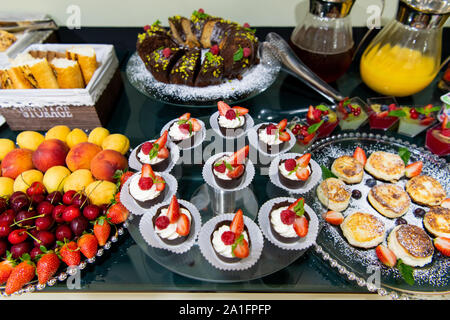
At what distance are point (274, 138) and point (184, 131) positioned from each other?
1.44ft

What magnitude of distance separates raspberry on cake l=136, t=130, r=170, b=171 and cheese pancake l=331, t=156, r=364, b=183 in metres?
0.81

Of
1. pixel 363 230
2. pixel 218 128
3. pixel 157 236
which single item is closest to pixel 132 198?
pixel 157 236

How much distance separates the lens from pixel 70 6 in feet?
6.35

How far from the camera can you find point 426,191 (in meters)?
1.37

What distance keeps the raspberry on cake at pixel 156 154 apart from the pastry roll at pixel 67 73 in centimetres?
54

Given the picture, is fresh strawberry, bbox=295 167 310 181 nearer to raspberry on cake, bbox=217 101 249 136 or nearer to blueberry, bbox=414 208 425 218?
raspberry on cake, bbox=217 101 249 136

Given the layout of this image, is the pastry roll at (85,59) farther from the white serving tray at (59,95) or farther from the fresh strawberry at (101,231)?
the fresh strawberry at (101,231)

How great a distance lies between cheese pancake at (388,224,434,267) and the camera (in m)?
1.14

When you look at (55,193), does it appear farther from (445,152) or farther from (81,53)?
(445,152)

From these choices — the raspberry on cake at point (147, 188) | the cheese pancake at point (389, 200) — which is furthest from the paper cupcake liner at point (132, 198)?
the cheese pancake at point (389, 200)

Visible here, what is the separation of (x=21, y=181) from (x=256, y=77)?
4.19ft

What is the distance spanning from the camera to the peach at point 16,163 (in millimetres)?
1370

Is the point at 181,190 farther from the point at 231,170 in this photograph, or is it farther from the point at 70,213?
the point at 70,213

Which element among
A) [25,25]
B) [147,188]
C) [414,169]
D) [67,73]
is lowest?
[414,169]
